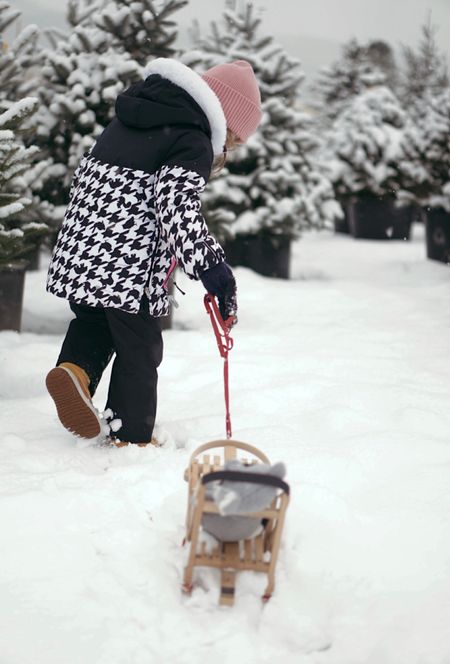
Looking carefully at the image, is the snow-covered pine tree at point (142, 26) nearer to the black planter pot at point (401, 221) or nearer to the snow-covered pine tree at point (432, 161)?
the snow-covered pine tree at point (432, 161)

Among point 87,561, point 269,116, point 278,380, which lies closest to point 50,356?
point 278,380

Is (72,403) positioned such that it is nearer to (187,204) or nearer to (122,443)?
(122,443)

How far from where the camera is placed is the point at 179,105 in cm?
239

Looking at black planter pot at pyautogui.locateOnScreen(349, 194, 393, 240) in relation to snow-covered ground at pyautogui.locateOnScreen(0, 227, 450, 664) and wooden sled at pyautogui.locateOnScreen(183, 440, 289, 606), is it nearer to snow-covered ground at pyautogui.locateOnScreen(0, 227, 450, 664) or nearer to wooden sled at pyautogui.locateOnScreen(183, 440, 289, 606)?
snow-covered ground at pyautogui.locateOnScreen(0, 227, 450, 664)

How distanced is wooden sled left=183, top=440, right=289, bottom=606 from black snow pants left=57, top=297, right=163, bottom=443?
0.68 m

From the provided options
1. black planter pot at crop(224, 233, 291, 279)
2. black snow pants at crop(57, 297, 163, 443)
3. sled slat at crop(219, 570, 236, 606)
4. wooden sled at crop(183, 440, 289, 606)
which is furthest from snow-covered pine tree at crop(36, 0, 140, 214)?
sled slat at crop(219, 570, 236, 606)

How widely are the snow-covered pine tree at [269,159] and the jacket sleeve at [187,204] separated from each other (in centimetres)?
407

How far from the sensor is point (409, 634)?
5.59 ft

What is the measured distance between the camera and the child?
239 centimetres

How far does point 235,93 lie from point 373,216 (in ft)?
28.0

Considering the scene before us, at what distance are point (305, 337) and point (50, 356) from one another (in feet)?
5.76

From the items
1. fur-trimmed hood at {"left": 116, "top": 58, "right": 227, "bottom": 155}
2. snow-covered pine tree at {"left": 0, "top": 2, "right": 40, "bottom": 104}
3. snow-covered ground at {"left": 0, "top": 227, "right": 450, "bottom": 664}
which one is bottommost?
snow-covered ground at {"left": 0, "top": 227, "right": 450, "bottom": 664}

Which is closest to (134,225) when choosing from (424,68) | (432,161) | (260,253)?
(260,253)

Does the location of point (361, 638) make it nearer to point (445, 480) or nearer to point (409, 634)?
point (409, 634)
